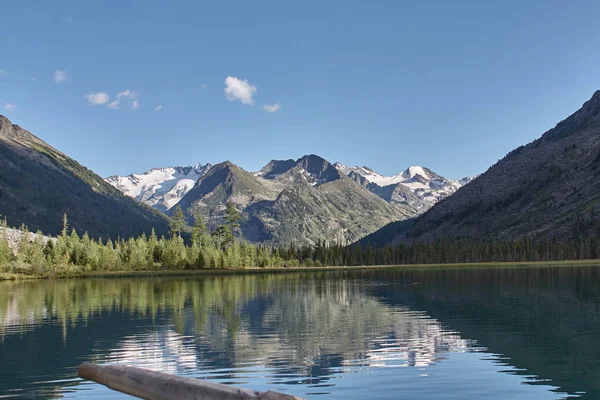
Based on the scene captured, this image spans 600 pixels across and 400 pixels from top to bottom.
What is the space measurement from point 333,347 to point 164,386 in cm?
3570

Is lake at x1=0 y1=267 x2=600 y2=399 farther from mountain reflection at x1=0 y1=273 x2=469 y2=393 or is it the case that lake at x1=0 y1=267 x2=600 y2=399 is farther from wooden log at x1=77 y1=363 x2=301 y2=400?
wooden log at x1=77 y1=363 x2=301 y2=400

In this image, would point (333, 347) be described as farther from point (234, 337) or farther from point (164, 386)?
point (164, 386)

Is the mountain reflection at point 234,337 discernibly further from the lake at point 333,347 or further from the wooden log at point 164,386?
the wooden log at point 164,386

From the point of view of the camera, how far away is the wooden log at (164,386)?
966 cm

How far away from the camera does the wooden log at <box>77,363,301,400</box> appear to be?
31.7 feet

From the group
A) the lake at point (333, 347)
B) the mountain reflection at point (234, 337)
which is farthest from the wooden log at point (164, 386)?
the mountain reflection at point (234, 337)

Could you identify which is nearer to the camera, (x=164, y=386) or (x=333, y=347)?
(x=164, y=386)

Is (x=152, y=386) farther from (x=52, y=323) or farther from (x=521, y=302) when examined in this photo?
(x=521, y=302)

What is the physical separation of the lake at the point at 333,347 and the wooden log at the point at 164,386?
19.0 metres

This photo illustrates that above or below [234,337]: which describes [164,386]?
above

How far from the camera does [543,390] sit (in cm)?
2981

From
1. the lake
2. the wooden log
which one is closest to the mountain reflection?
the lake

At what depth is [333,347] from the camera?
4484cm

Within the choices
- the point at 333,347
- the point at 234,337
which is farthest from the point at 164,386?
the point at 234,337
